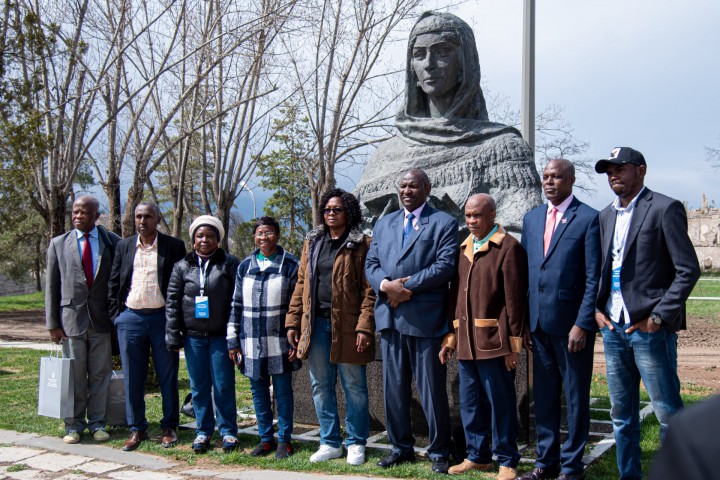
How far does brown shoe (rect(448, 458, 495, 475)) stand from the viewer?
16.1 ft

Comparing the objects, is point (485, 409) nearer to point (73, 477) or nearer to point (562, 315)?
point (562, 315)

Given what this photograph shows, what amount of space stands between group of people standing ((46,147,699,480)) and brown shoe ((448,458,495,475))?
0.02 meters

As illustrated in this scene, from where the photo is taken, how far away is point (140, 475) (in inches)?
206

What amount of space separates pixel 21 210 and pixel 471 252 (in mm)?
30429

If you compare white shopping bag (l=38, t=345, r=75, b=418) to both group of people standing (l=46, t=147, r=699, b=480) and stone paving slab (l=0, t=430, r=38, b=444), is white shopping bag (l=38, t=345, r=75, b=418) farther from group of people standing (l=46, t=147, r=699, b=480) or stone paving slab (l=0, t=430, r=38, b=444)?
stone paving slab (l=0, t=430, r=38, b=444)

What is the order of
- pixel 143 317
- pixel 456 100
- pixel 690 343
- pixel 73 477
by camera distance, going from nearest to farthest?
pixel 73 477, pixel 143 317, pixel 456 100, pixel 690 343

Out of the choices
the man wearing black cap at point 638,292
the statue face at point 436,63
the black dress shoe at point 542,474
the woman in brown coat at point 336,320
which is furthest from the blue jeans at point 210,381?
the man wearing black cap at point 638,292

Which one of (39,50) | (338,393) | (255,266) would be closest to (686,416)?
(255,266)

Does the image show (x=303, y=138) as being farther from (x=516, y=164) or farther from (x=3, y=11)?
(x=516, y=164)

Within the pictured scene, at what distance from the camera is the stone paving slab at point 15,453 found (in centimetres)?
568

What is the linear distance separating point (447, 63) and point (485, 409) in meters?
2.84

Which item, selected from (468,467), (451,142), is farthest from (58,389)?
(451,142)

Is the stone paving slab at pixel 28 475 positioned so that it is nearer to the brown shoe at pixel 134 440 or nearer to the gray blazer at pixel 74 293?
the brown shoe at pixel 134 440

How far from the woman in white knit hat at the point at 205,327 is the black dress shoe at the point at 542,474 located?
2.28 metres
